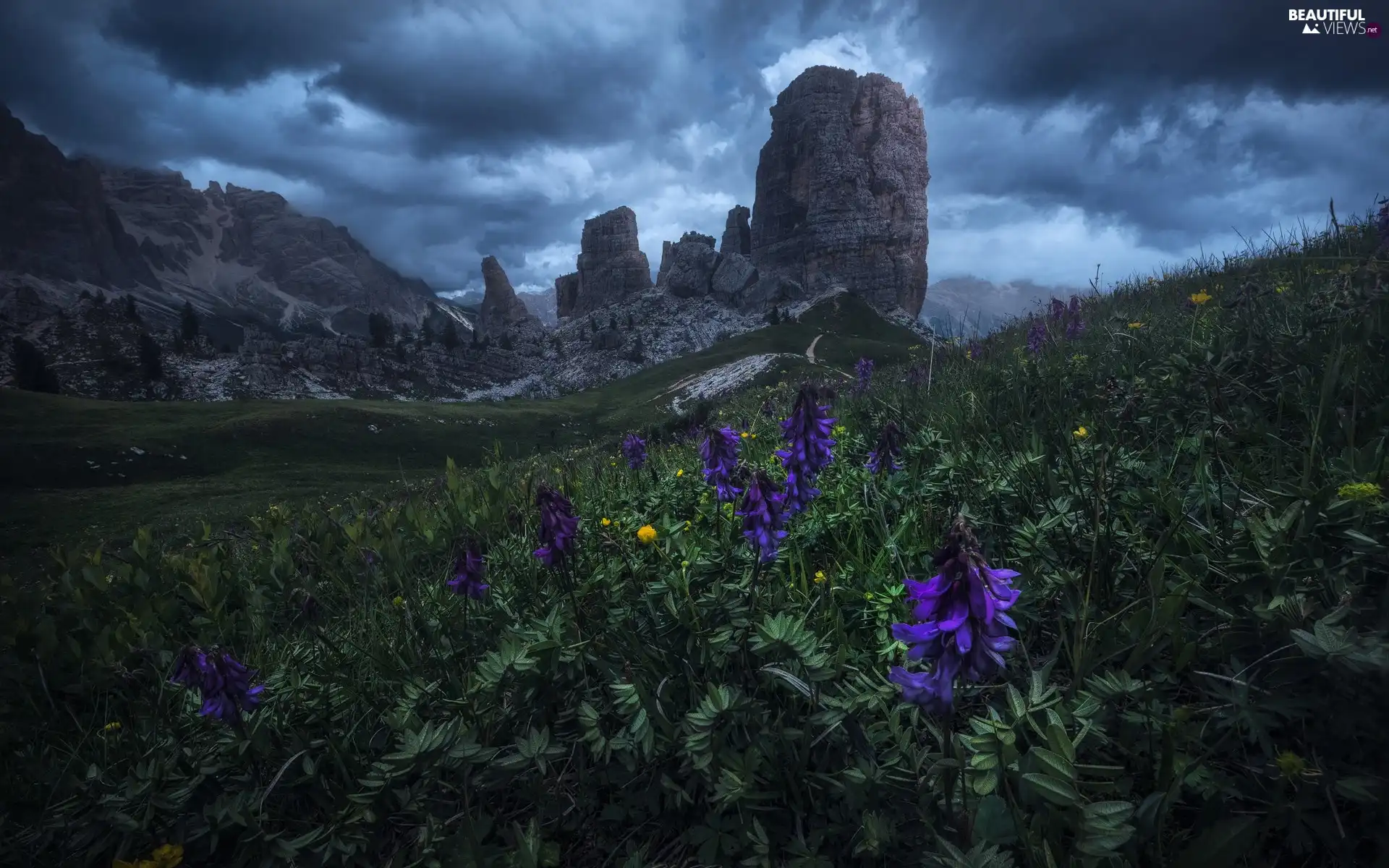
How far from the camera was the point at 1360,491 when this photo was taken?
2.19 m

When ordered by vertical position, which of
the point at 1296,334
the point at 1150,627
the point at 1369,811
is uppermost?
the point at 1296,334

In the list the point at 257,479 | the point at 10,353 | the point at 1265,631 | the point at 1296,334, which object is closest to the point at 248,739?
the point at 1265,631

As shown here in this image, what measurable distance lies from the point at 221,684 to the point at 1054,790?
3.67 meters

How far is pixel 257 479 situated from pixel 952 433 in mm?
54533

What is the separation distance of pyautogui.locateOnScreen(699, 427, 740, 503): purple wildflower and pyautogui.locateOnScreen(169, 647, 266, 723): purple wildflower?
9.27ft

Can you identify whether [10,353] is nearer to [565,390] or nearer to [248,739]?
[565,390]

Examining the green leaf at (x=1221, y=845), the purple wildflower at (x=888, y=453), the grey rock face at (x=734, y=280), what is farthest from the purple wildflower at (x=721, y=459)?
the grey rock face at (x=734, y=280)

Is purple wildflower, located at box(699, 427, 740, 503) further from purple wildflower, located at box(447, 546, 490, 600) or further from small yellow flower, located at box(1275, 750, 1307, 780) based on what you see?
small yellow flower, located at box(1275, 750, 1307, 780)

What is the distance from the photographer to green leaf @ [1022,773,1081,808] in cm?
167

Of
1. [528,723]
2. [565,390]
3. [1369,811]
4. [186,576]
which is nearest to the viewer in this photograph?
[1369,811]

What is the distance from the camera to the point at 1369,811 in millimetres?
1591

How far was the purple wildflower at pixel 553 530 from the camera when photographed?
3.45 meters

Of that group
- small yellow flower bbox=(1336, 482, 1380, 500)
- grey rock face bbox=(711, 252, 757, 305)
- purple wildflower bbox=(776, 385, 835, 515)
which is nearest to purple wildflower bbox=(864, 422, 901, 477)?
purple wildflower bbox=(776, 385, 835, 515)

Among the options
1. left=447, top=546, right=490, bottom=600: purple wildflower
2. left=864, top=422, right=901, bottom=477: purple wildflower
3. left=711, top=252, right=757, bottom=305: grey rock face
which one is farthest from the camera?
left=711, top=252, right=757, bottom=305: grey rock face
